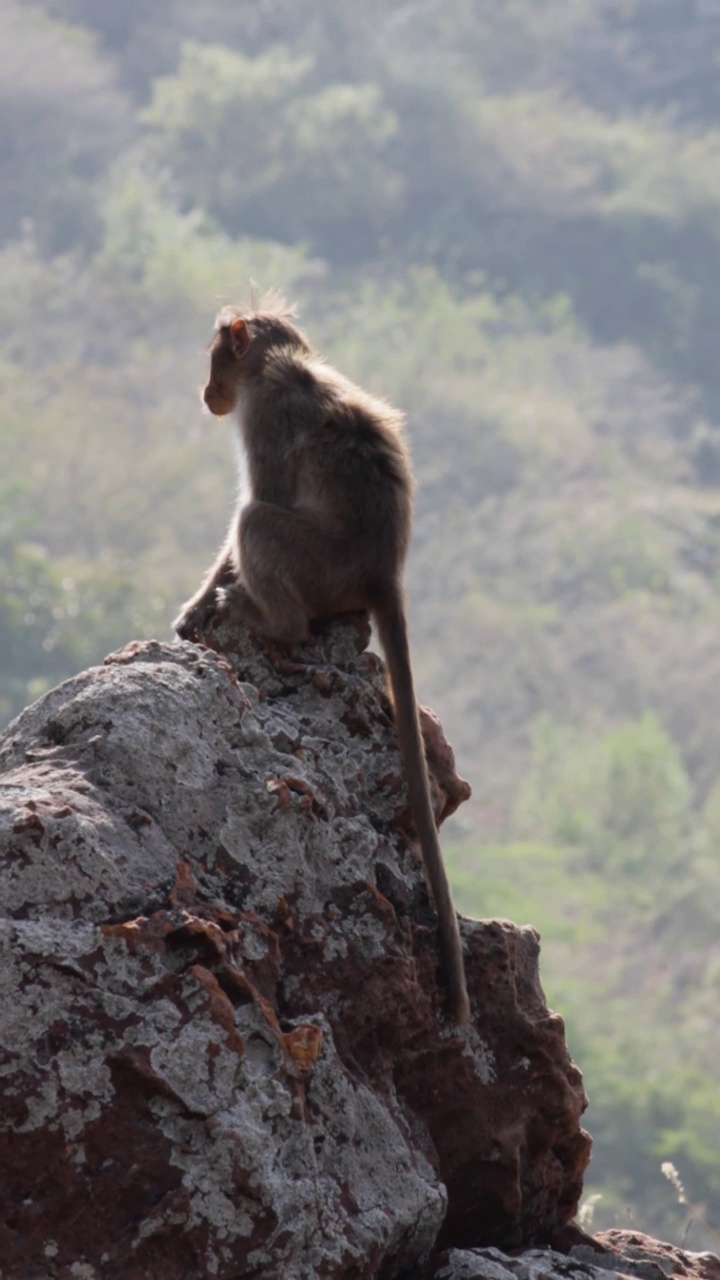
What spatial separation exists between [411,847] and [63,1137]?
1215mm

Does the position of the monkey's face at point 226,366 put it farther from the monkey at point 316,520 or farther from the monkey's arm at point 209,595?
the monkey's arm at point 209,595

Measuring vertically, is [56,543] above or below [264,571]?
above

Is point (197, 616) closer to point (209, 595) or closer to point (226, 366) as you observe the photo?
point (209, 595)

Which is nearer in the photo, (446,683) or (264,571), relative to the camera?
(264,571)

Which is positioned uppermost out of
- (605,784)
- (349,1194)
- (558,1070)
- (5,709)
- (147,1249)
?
(605,784)

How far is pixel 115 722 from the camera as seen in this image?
3.61m

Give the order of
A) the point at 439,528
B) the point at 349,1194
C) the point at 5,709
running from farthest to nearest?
1. the point at 439,528
2. the point at 5,709
3. the point at 349,1194

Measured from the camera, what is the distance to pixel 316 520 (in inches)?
186

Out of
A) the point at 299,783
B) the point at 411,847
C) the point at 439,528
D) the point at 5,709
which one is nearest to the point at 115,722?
the point at 299,783

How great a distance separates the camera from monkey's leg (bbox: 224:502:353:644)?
4.44m

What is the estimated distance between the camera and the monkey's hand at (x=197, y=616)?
15.1ft

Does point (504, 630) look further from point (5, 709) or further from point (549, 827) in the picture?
point (5, 709)

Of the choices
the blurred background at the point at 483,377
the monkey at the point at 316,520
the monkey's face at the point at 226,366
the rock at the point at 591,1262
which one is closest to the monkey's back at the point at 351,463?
the monkey at the point at 316,520

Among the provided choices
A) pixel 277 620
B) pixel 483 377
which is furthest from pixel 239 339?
pixel 483 377
